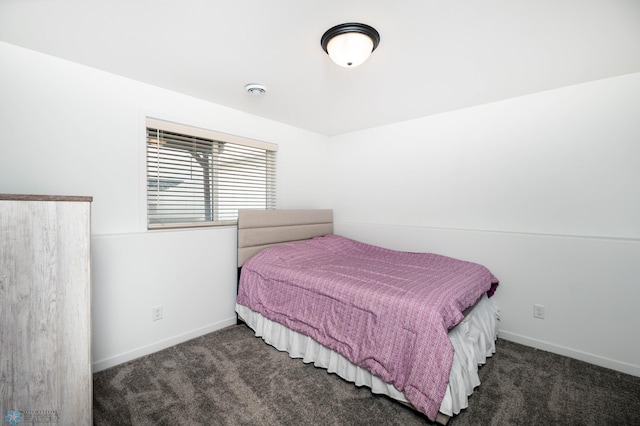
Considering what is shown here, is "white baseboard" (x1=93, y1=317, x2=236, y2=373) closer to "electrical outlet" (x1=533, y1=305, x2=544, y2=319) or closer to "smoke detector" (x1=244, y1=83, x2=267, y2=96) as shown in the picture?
"smoke detector" (x1=244, y1=83, x2=267, y2=96)

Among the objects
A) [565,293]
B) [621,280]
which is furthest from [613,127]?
[565,293]

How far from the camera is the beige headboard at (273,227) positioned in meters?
2.90

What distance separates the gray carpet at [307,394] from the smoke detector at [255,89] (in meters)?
2.26

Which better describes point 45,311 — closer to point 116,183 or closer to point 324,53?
point 116,183

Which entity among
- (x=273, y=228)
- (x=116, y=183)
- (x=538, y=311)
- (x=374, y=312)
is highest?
(x=116, y=183)

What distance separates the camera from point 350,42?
5.34 ft

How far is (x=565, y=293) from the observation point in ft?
7.79

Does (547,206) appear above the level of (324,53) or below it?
below

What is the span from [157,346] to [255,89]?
7.77 feet

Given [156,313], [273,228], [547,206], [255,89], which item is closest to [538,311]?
[547,206]

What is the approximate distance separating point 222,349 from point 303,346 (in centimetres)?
74

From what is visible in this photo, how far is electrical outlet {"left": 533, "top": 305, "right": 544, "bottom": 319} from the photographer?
247 cm

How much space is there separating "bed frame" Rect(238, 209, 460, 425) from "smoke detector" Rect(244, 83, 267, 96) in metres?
1.15

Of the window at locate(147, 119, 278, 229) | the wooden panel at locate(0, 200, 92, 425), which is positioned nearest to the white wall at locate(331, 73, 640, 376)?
the window at locate(147, 119, 278, 229)
